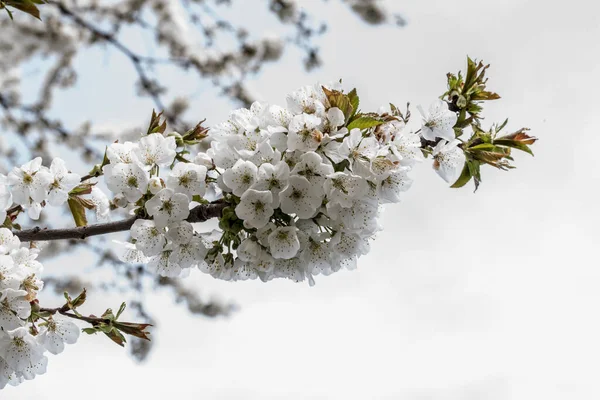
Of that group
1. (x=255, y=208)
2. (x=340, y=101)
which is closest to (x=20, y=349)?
(x=255, y=208)

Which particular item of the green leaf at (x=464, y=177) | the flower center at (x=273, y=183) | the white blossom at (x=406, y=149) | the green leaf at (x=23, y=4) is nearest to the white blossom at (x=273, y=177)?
the flower center at (x=273, y=183)

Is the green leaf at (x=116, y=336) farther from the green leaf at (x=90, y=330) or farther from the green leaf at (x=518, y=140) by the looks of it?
the green leaf at (x=518, y=140)

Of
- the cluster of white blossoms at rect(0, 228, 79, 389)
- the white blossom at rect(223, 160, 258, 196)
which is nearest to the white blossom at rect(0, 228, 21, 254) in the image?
the cluster of white blossoms at rect(0, 228, 79, 389)

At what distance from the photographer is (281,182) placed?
1.21 meters

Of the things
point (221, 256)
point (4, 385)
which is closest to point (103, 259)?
point (4, 385)

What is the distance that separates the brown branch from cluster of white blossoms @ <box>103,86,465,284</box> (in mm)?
26

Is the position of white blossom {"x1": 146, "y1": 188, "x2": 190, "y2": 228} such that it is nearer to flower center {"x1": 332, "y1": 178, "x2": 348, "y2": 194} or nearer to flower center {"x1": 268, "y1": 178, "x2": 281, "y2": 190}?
flower center {"x1": 268, "y1": 178, "x2": 281, "y2": 190}

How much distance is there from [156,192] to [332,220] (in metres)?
0.38

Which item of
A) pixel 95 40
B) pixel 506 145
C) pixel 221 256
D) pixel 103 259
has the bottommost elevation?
pixel 103 259

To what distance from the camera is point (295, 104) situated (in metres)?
1.31

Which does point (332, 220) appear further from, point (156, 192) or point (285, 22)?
point (285, 22)

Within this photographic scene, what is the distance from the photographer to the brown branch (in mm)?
1320

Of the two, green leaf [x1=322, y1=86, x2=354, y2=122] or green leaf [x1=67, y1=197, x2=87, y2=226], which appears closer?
green leaf [x1=322, y1=86, x2=354, y2=122]

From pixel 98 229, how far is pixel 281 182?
456 mm
